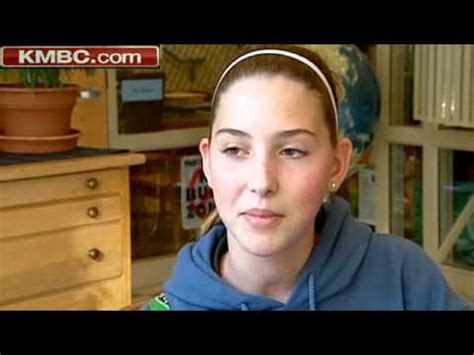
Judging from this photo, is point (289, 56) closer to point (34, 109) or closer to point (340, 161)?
point (340, 161)

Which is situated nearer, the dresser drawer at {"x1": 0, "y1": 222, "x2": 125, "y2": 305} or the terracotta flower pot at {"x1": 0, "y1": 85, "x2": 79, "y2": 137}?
the terracotta flower pot at {"x1": 0, "y1": 85, "x2": 79, "y2": 137}

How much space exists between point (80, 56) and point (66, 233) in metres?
0.51

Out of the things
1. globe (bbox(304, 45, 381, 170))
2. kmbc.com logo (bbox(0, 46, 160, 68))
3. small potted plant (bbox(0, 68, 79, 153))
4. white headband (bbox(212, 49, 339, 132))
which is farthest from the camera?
globe (bbox(304, 45, 381, 170))

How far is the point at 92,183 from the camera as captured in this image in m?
1.64

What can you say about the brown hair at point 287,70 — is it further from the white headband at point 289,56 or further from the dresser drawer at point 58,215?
the dresser drawer at point 58,215

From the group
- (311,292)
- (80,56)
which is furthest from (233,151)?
(80,56)

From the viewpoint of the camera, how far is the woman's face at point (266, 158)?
0.91m

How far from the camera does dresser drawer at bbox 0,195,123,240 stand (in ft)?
5.18

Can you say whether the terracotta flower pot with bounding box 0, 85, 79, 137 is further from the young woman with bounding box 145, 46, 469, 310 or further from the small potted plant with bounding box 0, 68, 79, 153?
the young woman with bounding box 145, 46, 469, 310

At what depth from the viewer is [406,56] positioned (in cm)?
242

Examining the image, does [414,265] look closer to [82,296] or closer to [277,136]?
[277,136]

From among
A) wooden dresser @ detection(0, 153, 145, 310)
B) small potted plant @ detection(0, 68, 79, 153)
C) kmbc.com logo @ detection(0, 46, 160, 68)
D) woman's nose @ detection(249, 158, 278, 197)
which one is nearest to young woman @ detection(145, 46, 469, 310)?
woman's nose @ detection(249, 158, 278, 197)

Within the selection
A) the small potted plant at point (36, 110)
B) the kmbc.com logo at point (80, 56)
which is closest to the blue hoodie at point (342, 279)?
the kmbc.com logo at point (80, 56)
